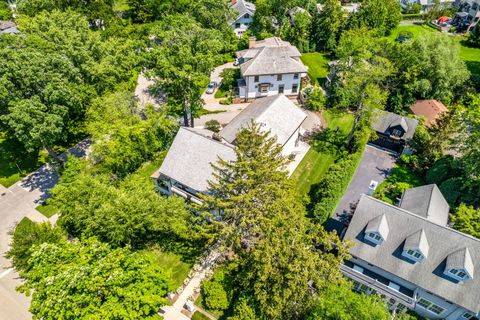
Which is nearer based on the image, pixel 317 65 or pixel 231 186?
pixel 231 186

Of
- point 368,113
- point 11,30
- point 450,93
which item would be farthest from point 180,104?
point 11,30

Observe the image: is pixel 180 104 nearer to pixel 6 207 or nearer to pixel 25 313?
pixel 6 207

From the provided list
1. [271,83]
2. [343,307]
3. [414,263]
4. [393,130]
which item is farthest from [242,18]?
[343,307]

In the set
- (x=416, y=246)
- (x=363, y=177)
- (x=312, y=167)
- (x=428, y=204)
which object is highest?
(x=416, y=246)

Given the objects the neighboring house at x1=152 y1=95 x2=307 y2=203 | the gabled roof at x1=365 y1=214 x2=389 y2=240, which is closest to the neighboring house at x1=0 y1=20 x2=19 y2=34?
the neighboring house at x1=152 y1=95 x2=307 y2=203

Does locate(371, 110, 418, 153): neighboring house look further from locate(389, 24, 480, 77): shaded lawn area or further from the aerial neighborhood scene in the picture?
locate(389, 24, 480, 77): shaded lawn area

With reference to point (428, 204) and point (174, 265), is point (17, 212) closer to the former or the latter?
point (174, 265)

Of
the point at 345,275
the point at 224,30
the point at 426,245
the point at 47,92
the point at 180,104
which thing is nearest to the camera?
the point at 426,245
